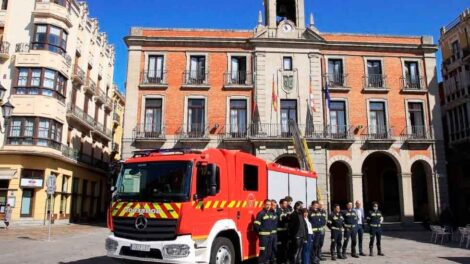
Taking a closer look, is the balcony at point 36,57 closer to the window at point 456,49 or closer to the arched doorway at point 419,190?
the arched doorway at point 419,190

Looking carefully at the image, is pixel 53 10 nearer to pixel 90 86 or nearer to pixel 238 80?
pixel 90 86

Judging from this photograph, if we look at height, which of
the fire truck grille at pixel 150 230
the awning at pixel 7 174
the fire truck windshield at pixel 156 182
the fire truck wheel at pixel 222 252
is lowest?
the fire truck wheel at pixel 222 252

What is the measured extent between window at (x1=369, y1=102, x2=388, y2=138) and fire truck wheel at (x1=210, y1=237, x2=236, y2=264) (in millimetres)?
21729

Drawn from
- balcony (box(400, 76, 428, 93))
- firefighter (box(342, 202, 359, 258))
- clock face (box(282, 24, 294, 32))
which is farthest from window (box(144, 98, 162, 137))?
balcony (box(400, 76, 428, 93))

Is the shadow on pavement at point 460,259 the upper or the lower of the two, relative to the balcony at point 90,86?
lower

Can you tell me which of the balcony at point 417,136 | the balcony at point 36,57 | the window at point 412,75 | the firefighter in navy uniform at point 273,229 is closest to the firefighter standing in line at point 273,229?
Result: the firefighter in navy uniform at point 273,229

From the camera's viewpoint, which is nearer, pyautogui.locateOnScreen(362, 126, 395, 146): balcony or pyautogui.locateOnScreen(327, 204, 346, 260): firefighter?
pyautogui.locateOnScreen(327, 204, 346, 260): firefighter

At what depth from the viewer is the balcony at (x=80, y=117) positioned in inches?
1229

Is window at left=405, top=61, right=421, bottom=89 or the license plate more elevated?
window at left=405, top=61, right=421, bottom=89

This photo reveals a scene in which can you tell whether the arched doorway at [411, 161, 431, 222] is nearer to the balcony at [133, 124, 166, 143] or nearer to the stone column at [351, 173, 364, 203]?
the stone column at [351, 173, 364, 203]

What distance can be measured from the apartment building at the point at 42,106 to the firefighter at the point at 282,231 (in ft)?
57.0

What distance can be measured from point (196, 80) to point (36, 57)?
11269 millimetres

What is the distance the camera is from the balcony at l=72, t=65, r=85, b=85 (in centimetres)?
3212

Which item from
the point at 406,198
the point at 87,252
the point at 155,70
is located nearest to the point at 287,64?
the point at 155,70
